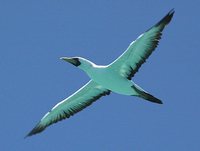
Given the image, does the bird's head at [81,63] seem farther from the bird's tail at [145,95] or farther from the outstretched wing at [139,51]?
the bird's tail at [145,95]

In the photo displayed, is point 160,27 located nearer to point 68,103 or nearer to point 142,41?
point 142,41

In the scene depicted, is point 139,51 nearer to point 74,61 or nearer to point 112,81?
point 112,81

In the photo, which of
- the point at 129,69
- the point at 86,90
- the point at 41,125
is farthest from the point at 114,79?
the point at 41,125

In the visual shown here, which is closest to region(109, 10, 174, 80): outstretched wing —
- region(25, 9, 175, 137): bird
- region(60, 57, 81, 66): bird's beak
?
region(25, 9, 175, 137): bird

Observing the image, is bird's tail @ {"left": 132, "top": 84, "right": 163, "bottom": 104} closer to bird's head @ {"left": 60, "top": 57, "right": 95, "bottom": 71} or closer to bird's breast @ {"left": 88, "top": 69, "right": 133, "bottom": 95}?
bird's breast @ {"left": 88, "top": 69, "right": 133, "bottom": 95}

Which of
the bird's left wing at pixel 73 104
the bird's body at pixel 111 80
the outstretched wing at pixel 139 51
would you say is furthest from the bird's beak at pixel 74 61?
the bird's left wing at pixel 73 104
